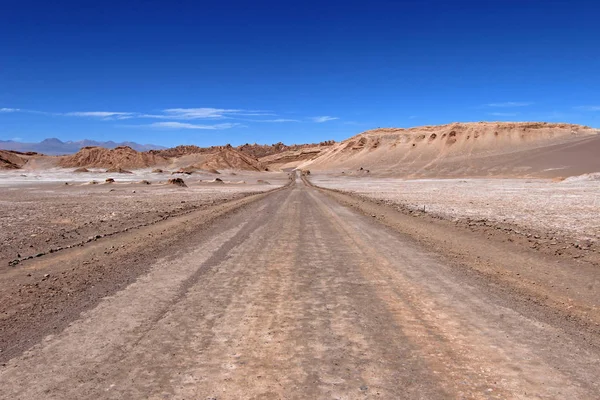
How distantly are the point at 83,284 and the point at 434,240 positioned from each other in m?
9.33

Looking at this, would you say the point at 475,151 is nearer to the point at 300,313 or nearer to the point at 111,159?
the point at 111,159

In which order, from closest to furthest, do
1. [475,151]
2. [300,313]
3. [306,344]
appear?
[306,344], [300,313], [475,151]

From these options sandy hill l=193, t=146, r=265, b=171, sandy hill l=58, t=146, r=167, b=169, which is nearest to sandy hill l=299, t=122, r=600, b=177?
sandy hill l=193, t=146, r=265, b=171

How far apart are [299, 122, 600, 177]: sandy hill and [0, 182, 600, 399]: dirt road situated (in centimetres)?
9564

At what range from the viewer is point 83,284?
780cm

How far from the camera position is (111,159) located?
517ft

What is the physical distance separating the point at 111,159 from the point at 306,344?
167 metres

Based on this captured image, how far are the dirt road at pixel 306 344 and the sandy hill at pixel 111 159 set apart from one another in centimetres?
15281

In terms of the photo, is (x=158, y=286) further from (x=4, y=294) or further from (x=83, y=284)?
(x=4, y=294)

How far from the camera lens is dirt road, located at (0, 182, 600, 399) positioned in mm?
4043

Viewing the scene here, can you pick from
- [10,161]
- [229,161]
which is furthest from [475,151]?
[10,161]

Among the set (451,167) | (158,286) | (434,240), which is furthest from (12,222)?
(451,167)

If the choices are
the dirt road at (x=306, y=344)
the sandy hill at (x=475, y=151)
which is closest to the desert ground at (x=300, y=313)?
the dirt road at (x=306, y=344)

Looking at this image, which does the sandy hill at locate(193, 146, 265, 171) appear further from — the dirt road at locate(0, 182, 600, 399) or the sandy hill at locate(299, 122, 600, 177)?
the dirt road at locate(0, 182, 600, 399)
